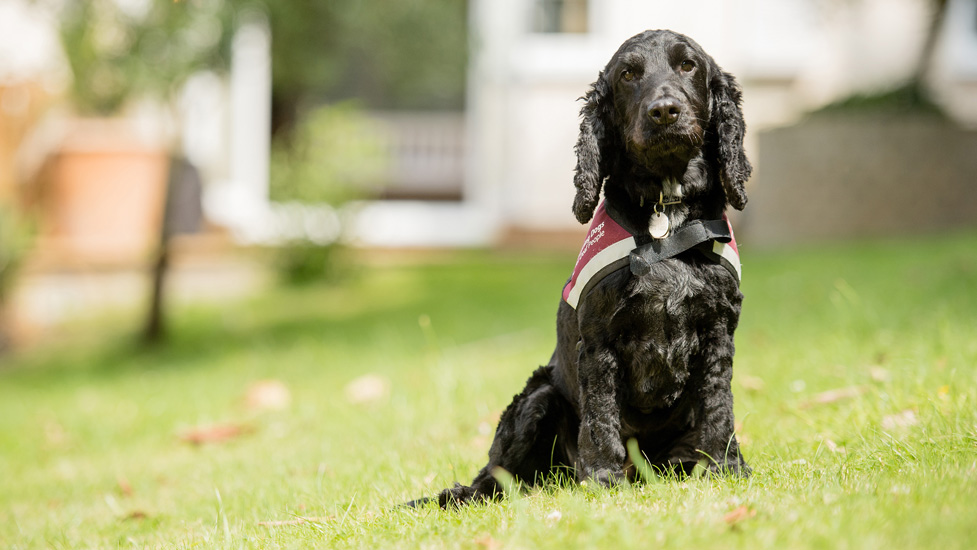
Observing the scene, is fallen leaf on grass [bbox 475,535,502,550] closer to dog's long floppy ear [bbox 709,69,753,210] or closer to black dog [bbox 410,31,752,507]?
black dog [bbox 410,31,752,507]

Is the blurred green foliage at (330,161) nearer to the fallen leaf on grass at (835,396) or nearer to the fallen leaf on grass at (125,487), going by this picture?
the fallen leaf on grass at (125,487)

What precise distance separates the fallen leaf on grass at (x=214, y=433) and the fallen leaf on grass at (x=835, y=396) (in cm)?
368

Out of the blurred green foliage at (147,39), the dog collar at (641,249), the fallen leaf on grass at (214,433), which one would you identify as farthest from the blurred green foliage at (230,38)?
the dog collar at (641,249)

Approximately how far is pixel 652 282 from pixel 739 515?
0.80m

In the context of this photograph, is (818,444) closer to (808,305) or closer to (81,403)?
(808,305)

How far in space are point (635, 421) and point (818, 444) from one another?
31.5 inches

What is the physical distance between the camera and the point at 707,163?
3.07m

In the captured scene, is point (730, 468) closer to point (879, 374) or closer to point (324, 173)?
point (879, 374)

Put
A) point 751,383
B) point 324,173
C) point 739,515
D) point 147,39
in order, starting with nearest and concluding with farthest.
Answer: point 739,515 < point 751,383 < point 147,39 < point 324,173

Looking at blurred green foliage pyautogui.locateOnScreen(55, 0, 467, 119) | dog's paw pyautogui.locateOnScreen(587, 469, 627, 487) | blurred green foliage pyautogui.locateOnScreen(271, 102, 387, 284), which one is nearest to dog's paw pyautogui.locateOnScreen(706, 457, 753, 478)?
dog's paw pyautogui.locateOnScreen(587, 469, 627, 487)

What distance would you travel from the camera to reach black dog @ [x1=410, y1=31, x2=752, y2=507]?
9.39ft

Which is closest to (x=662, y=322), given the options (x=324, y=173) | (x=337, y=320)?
(x=337, y=320)

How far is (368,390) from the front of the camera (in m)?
6.23

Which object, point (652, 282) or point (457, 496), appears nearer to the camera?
point (652, 282)
